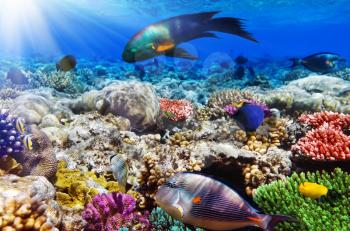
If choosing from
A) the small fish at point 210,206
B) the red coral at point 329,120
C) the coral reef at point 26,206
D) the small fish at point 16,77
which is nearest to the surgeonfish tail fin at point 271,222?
the small fish at point 210,206

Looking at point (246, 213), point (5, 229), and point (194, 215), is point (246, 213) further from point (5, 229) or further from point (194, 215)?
point (5, 229)

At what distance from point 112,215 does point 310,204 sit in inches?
94.9

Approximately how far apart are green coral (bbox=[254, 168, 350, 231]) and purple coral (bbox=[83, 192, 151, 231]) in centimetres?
151

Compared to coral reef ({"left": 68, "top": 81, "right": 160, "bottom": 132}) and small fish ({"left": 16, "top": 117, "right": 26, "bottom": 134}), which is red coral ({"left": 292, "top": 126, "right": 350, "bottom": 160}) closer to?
coral reef ({"left": 68, "top": 81, "right": 160, "bottom": 132})

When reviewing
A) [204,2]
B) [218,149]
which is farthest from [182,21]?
[204,2]

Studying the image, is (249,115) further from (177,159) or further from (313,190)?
(313,190)

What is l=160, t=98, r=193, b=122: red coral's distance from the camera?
7766 mm

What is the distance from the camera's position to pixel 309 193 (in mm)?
3633

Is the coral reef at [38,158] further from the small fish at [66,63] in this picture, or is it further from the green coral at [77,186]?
the small fish at [66,63]

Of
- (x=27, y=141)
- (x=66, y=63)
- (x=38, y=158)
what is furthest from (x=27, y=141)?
(x=66, y=63)

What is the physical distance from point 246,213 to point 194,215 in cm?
40

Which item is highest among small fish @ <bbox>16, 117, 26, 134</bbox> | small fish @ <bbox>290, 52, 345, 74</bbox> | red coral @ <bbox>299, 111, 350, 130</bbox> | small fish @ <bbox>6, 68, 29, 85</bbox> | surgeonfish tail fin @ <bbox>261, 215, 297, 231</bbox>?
small fish @ <bbox>290, 52, 345, 74</bbox>

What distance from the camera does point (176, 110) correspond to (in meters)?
7.96

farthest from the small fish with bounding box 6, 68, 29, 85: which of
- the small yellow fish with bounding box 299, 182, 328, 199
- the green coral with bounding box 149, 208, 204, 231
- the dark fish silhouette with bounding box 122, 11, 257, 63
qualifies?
the small yellow fish with bounding box 299, 182, 328, 199
